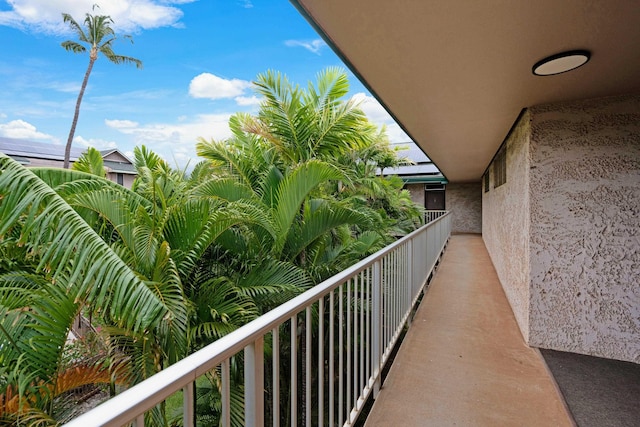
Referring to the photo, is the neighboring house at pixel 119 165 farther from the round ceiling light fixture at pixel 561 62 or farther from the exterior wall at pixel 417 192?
the round ceiling light fixture at pixel 561 62

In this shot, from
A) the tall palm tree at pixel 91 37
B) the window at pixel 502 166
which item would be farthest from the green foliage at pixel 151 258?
the tall palm tree at pixel 91 37

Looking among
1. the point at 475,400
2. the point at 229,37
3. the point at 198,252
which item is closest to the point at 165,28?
the point at 229,37

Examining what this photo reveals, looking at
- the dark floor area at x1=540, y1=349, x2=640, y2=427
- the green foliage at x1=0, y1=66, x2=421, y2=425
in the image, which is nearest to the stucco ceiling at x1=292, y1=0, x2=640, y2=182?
the green foliage at x1=0, y1=66, x2=421, y2=425

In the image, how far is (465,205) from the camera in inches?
559

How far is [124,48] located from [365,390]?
84.5 ft

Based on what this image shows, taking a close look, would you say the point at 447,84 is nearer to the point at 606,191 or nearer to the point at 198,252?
the point at 606,191

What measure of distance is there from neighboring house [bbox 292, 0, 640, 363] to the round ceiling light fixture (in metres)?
0.01

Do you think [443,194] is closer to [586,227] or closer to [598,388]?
[586,227]

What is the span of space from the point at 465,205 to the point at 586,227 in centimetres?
1204

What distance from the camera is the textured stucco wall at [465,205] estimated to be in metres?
14.0

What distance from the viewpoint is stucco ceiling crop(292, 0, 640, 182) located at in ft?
5.31

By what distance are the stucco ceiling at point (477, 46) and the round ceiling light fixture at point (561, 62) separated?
56mm

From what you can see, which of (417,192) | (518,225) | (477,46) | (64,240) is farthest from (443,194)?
(64,240)

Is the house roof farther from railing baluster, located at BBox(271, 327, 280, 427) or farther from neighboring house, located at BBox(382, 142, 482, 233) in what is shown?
railing baluster, located at BBox(271, 327, 280, 427)
